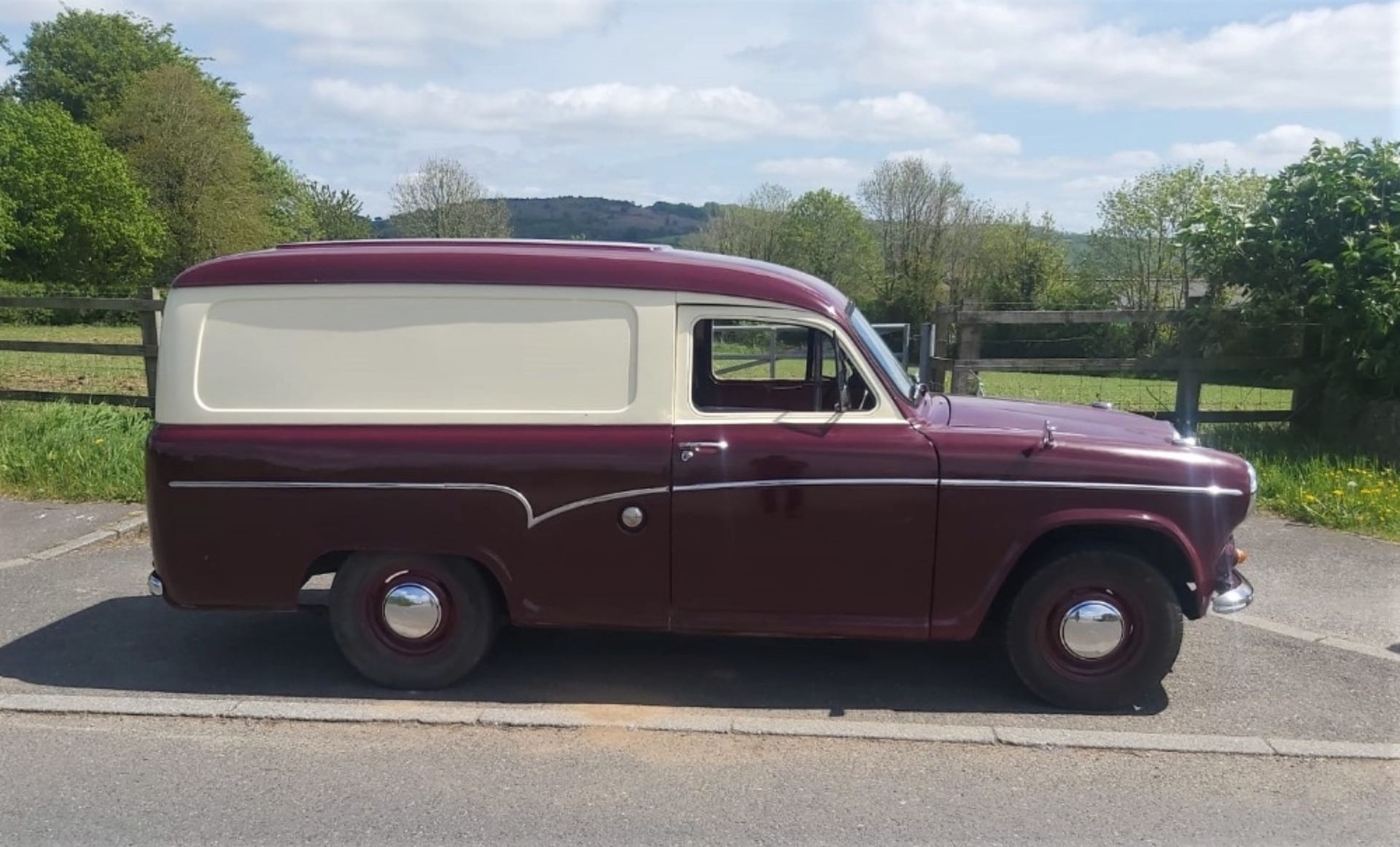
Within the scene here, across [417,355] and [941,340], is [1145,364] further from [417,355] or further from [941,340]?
[417,355]

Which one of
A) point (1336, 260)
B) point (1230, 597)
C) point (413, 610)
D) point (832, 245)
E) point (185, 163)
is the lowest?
point (413, 610)

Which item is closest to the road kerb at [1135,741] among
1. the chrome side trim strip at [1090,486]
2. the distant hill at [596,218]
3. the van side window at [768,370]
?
the chrome side trim strip at [1090,486]

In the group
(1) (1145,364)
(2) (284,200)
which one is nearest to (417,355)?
(1) (1145,364)

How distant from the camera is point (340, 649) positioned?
17.0 feet

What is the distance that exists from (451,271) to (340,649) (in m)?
1.88

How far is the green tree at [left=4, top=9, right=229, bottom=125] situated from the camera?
2056 inches

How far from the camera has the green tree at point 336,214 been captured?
68.8 meters

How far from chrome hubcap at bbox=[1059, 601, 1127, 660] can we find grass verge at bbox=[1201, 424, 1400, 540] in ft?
13.6

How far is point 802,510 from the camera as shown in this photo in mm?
4699

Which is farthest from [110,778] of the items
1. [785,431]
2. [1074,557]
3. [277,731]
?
[1074,557]

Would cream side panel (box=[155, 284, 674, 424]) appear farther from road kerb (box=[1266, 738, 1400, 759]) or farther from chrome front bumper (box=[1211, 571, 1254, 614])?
road kerb (box=[1266, 738, 1400, 759])

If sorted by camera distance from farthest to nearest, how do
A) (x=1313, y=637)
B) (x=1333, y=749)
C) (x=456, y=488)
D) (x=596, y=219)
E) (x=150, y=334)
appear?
(x=596, y=219) < (x=150, y=334) < (x=1313, y=637) < (x=456, y=488) < (x=1333, y=749)

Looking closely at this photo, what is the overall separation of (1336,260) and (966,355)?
322 cm

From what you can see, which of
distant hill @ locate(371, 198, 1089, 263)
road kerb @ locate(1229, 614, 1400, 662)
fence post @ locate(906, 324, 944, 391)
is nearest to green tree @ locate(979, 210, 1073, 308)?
distant hill @ locate(371, 198, 1089, 263)
